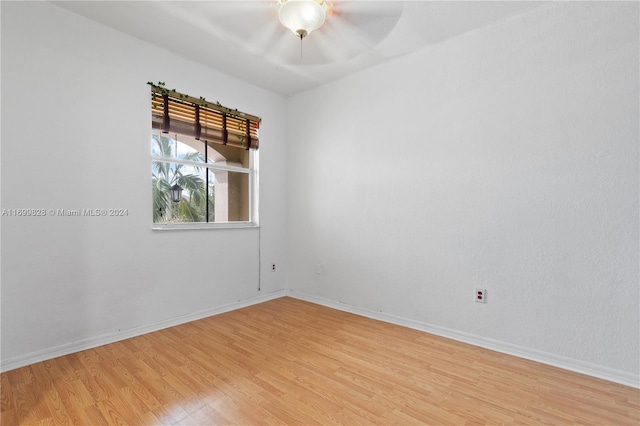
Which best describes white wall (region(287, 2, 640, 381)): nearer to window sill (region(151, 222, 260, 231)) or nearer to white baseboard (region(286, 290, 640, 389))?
white baseboard (region(286, 290, 640, 389))

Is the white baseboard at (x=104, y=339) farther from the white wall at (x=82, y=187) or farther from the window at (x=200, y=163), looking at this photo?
the window at (x=200, y=163)

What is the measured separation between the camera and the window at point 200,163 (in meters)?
3.11

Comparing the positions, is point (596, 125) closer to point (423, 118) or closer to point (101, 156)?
point (423, 118)

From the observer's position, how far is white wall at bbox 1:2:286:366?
2254mm

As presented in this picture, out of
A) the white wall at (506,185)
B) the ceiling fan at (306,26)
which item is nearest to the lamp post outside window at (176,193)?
the ceiling fan at (306,26)

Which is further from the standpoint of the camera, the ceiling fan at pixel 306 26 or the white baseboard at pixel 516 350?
the ceiling fan at pixel 306 26

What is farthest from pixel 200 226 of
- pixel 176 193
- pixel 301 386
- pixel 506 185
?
pixel 506 185

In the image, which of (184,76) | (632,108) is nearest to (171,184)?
(184,76)

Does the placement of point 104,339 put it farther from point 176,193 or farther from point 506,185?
point 506,185

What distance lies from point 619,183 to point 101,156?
393 cm

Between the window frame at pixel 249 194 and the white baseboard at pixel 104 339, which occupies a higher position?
the window frame at pixel 249 194

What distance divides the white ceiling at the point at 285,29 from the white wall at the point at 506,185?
0.69ft

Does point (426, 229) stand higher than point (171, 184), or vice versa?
point (171, 184)

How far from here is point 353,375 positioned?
2160 millimetres
